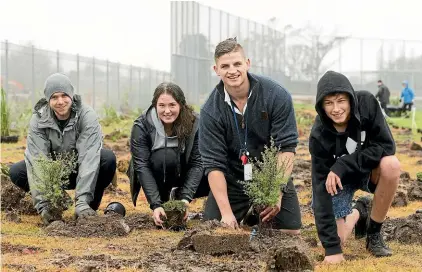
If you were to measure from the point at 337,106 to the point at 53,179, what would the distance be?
106 inches

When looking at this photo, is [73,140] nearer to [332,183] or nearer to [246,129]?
→ [246,129]

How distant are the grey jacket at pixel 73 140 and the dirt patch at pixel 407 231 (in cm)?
262

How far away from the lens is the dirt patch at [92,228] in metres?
5.85

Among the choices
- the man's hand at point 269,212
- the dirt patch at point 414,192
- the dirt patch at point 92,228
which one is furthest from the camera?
the dirt patch at point 414,192

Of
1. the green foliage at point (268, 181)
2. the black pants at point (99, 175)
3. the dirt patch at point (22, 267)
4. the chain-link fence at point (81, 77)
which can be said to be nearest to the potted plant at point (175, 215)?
the black pants at point (99, 175)

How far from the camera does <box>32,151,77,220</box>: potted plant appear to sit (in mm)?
6223

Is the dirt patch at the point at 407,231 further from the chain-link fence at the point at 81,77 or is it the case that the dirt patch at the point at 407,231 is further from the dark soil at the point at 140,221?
the chain-link fence at the point at 81,77

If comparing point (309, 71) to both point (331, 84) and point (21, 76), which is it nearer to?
point (21, 76)

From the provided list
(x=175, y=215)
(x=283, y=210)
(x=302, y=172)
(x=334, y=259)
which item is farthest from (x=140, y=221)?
(x=302, y=172)

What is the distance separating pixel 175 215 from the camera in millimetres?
6230

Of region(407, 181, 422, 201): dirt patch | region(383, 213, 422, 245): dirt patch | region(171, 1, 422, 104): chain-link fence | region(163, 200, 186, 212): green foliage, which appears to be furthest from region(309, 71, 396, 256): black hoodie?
region(171, 1, 422, 104): chain-link fence

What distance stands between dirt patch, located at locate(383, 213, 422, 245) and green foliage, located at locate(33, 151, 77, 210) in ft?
9.02

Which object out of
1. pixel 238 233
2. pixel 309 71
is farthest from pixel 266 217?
pixel 309 71

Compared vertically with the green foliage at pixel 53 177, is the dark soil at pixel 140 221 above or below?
below
